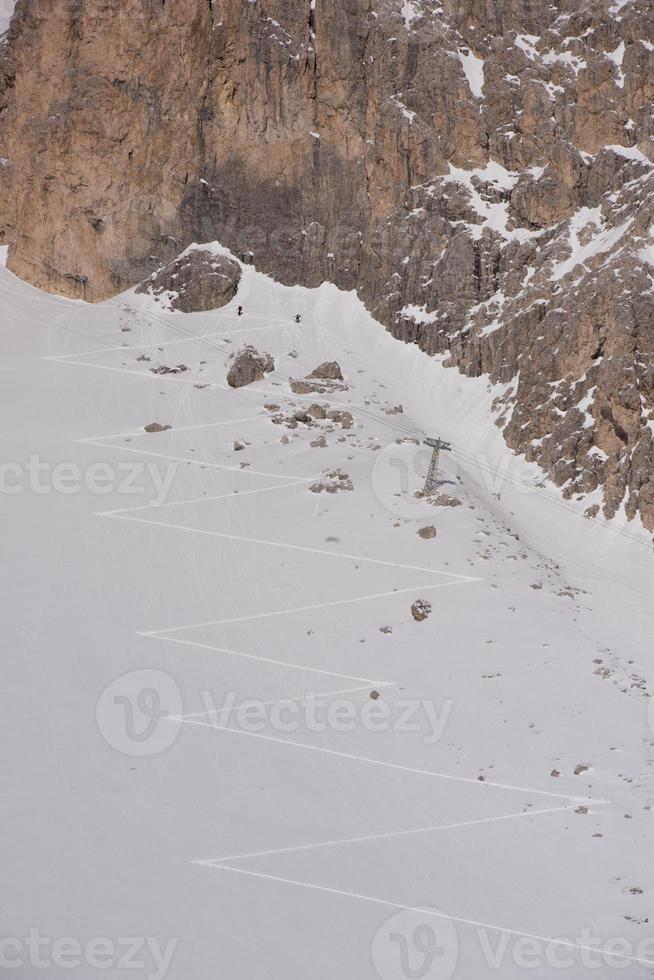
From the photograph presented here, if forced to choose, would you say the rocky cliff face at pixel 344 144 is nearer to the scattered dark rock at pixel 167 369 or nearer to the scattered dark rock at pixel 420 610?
the scattered dark rock at pixel 167 369

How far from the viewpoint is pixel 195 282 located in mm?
47750

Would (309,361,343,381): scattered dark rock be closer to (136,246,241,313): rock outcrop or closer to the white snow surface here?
(136,246,241,313): rock outcrop

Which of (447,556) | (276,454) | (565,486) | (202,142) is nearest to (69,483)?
(276,454)

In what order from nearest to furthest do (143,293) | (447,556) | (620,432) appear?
(447,556)
(620,432)
(143,293)

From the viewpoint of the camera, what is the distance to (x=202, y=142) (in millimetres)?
50875

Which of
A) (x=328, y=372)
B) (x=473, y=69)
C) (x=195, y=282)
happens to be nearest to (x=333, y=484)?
(x=328, y=372)

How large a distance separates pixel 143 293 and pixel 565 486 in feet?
86.6

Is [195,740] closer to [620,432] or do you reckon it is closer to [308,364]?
[620,432]

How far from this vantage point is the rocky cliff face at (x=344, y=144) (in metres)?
44.0

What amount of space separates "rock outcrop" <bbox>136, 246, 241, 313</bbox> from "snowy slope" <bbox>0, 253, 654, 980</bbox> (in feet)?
24.6

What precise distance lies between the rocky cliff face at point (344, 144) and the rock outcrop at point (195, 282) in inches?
52.0

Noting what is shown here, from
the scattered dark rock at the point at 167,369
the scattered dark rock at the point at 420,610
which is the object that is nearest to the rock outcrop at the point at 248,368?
the scattered dark rock at the point at 167,369

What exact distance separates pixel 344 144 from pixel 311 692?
37.4 m

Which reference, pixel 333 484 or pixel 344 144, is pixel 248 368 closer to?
pixel 333 484
